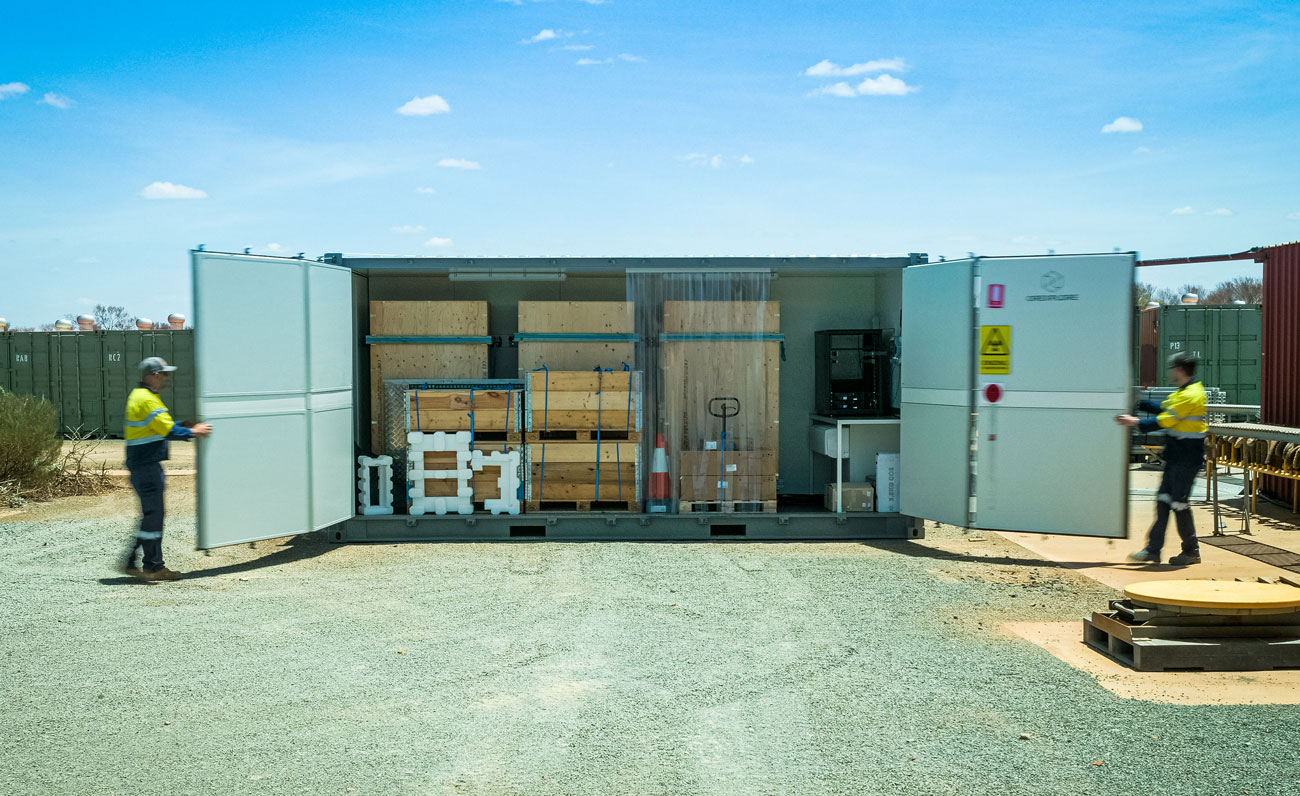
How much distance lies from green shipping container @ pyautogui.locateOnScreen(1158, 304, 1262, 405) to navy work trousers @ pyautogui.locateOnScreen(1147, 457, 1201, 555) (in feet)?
41.7

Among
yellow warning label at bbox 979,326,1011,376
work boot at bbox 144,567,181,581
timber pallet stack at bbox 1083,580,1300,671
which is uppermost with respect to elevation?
yellow warning label at bbox 979,326,1011,376

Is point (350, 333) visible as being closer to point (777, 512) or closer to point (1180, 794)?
point (777, 512)

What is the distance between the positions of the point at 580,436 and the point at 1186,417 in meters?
5.96

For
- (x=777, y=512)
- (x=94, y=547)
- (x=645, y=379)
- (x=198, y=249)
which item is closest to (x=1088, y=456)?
(x=777, y=512)

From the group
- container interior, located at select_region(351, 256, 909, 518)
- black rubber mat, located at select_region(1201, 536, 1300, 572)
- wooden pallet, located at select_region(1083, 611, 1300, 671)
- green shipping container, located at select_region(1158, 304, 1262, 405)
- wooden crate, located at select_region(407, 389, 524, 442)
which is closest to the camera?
wooden pallet, located at select_region(1083, 611, 1300, 671)

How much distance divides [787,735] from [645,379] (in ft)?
21.2

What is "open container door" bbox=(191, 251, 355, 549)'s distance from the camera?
9281 millimetres

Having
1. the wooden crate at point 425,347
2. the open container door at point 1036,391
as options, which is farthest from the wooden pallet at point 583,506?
the open container door at point 1036,391

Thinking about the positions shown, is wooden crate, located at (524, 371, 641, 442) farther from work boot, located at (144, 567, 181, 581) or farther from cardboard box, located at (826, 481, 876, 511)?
work boot, located at (144, 567, 181, 581)

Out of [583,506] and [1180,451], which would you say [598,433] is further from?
[1180,451]

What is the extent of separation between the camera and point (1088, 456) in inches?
391

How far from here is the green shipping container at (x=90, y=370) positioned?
2448 cm

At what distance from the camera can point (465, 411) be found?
36.9ft

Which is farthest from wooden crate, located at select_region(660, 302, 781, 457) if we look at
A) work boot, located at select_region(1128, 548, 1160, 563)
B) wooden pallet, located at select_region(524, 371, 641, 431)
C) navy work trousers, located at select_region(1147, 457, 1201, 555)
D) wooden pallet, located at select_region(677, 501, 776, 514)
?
navy work trousers, located at select_region(1147, 457, 1201, 555)
